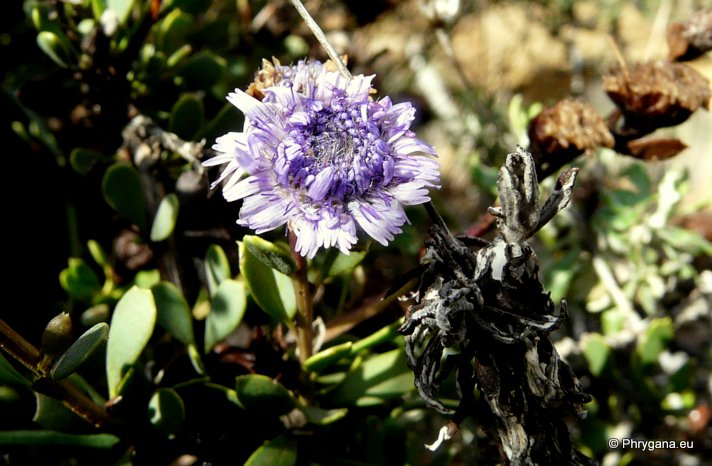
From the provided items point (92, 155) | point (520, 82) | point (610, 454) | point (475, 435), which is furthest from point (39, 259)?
point (520, 82)

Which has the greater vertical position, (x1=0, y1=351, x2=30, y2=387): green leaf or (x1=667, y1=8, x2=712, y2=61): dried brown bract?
(x1=0, y1=351, x2=30, y2=387): green leaf

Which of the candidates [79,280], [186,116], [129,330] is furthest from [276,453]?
[186,116]

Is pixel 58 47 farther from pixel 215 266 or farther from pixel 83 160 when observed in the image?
pixel 215 266

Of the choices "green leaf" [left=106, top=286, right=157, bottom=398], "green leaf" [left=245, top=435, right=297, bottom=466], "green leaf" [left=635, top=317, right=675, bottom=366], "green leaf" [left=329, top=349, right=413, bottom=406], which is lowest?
→ "green leaf" [left=635, top=317, right=675, bottom=366]

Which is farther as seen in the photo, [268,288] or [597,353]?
[597,353]

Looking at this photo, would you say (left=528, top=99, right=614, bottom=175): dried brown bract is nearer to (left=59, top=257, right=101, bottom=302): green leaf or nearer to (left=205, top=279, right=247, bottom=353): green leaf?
(left=205, top=279, right=247, bottom=353): green leaf

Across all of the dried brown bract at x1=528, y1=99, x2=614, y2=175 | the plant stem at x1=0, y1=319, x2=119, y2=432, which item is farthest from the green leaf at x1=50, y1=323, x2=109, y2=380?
the dried brown bract at x1=528, y1=99, x2=614, y2=175
